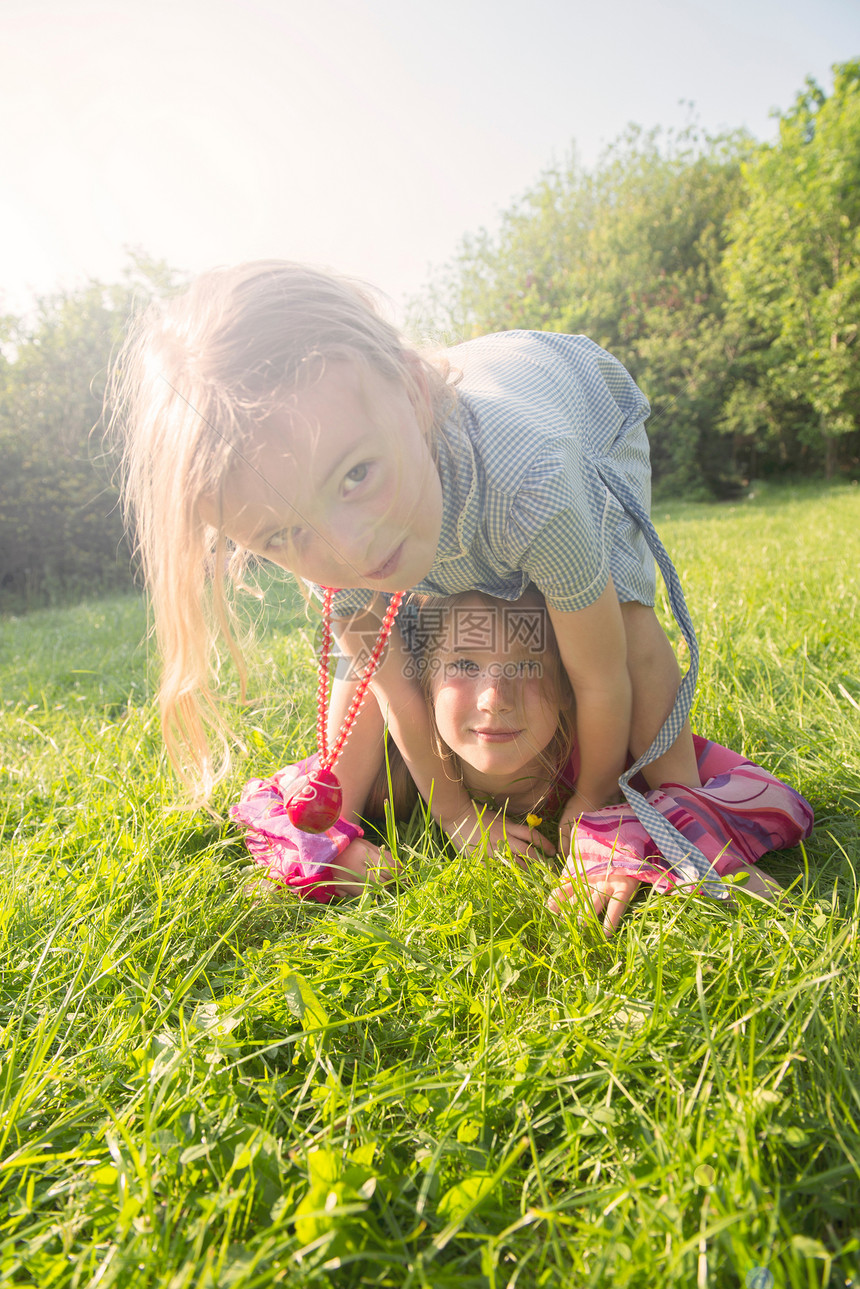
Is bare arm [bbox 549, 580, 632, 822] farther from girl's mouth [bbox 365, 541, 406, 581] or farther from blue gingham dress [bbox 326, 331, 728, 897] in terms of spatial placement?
girl's mouth [bbox 365, 541, 406, 581]

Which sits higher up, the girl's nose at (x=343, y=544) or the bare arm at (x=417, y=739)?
the girl's nose at (x=343, y=544)

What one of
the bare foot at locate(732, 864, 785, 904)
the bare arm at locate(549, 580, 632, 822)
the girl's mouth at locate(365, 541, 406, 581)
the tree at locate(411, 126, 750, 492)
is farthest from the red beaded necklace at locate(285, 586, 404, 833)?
the tree at locate(411, 126, 750, 492)

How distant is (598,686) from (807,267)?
801 inches

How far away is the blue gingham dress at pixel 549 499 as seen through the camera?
1.41 meters

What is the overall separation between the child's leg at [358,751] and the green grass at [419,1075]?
0.24 m

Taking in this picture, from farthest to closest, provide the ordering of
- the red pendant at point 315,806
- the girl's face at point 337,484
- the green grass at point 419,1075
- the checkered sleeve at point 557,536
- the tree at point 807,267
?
the tree at point 807,267 → the red pendant at point 315,806 → the checkered sleeve at point 557,536 → the girl's face at point 337,484 → the green grass at point 419,1075

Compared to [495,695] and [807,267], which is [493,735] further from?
[807,267]

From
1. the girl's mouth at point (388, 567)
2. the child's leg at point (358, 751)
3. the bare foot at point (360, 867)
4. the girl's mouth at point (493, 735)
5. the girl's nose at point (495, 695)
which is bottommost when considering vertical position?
the bare foot at point (360, 867)

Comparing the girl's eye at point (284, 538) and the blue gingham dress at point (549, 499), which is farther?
the blue gingham dress at point (549, 499)

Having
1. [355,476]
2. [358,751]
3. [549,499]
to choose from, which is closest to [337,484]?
[355,476]

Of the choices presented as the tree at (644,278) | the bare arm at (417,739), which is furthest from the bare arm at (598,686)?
the tree at (644,278)

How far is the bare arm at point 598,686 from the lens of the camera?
148cm

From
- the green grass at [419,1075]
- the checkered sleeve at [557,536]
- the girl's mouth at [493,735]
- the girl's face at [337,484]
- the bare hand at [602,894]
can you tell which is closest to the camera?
the green grass at [419,1075]

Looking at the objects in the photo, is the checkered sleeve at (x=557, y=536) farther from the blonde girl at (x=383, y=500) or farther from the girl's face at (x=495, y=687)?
the girl's face at (x=495, y=687)
